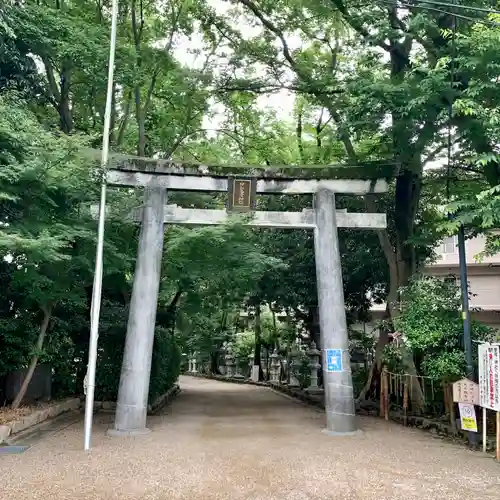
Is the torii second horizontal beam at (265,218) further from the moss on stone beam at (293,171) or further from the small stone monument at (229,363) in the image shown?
the small stone monument at (229,363)

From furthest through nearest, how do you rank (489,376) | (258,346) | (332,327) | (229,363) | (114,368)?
1. (229,363)
2. (258,346)
3. (114,368)
4. (332,327)
5. (489,376)

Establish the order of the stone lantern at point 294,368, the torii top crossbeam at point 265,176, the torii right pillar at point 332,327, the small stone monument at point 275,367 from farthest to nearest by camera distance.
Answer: the small stone monument at point 275,367, the stone lantern at point 294,368, the torii top crossbeam at point 265,176, the torii right pillar at point 332,327

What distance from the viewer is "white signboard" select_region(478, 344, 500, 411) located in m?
8.07

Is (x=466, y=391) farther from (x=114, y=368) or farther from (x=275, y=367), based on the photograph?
(x=275, y=367)

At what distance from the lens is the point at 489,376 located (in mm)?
8320

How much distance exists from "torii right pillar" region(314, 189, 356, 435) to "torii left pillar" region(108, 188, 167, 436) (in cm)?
356

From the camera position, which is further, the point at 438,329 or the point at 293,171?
the point at 293,171

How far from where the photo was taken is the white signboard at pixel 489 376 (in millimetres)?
8070

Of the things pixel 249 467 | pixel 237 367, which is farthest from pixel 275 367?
pixel 249 467

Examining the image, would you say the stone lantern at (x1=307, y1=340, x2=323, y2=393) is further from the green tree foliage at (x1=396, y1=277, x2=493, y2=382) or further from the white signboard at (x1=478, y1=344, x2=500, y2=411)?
the white signboard at (x1=478, y1=344, x2=500, y2=411)

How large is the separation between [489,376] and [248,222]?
566 centimetres

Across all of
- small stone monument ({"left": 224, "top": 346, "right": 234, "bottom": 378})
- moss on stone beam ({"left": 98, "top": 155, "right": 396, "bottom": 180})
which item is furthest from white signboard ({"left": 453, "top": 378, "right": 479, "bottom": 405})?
small stone monument ({"left": 224, "top": 346, "right": 234, "bottom": 378})

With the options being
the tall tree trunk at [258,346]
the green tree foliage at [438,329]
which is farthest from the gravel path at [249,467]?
the tall tree trunk at [258,346]

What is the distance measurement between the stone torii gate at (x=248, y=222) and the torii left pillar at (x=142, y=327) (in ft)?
0.06
